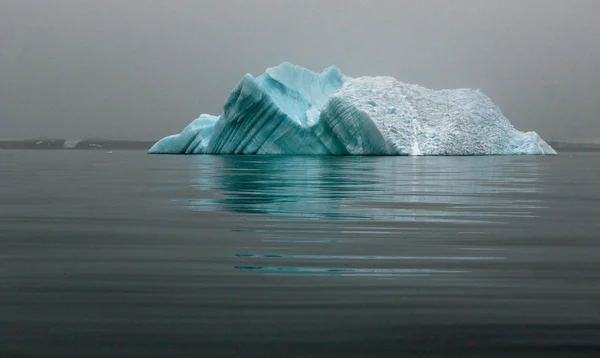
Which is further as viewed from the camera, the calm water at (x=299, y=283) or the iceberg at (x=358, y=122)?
the iceberg at (x=358, y=122)

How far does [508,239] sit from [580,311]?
6.71 ft

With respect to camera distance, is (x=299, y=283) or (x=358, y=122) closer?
(x=299, y=283)

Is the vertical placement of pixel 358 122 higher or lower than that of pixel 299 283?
lower

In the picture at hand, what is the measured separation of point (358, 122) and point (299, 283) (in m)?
23.8

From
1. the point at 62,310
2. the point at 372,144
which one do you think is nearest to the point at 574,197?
the point at 62,310

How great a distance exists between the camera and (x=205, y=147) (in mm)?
32531

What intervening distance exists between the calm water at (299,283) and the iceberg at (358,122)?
815 inches

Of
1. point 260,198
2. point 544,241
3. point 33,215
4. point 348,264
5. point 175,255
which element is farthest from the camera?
point 260,198

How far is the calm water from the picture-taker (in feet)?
7.38

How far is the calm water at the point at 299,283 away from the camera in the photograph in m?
2.25

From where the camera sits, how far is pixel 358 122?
2656cm

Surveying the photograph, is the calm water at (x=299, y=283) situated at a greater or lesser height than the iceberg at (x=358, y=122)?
greater

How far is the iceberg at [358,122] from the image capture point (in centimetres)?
2700

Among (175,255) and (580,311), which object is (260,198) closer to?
(175,255)
